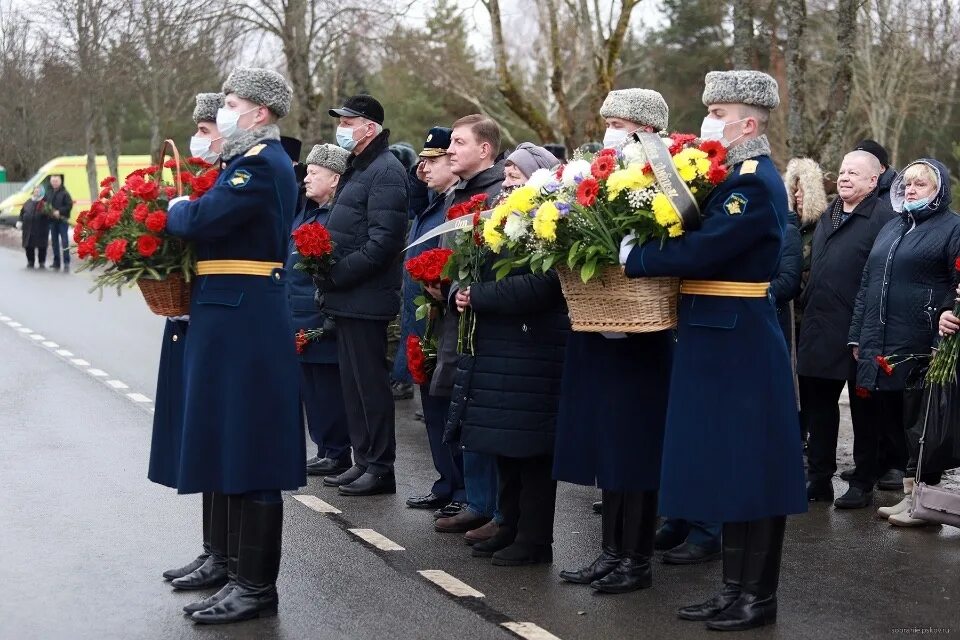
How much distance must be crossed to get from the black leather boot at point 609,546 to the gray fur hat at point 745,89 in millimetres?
1924

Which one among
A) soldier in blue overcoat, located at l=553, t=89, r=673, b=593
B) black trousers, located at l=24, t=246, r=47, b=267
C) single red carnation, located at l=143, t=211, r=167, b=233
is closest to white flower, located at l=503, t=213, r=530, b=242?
soldier in blue overcoat, located at l=553, t=89, r=673, b=593

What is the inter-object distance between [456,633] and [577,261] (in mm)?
1631

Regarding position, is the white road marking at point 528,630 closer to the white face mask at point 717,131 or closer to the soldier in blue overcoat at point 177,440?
the soldier in blue overcoat at point 177,440

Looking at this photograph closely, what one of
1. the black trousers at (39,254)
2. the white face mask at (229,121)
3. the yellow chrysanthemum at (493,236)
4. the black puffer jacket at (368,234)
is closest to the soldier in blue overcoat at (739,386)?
the yellow chrysanthemum at (493,236)

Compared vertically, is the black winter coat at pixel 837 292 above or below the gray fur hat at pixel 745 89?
below

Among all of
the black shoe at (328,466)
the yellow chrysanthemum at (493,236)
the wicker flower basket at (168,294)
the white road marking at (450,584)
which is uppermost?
the yellow chrysanthemum at (493,236)

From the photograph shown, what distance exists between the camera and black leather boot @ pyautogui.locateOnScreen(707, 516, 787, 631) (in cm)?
617

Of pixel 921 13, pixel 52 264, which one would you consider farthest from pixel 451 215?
pixel 921 13

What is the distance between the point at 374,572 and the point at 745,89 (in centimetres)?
289

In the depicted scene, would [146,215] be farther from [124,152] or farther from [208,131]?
[124,152]

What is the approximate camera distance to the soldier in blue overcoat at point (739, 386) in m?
6.09

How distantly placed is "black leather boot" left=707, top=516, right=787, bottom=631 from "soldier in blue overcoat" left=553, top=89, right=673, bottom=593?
0.70m

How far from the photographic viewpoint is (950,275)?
8453 mm

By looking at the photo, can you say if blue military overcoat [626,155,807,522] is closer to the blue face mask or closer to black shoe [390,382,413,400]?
the blue face mask
